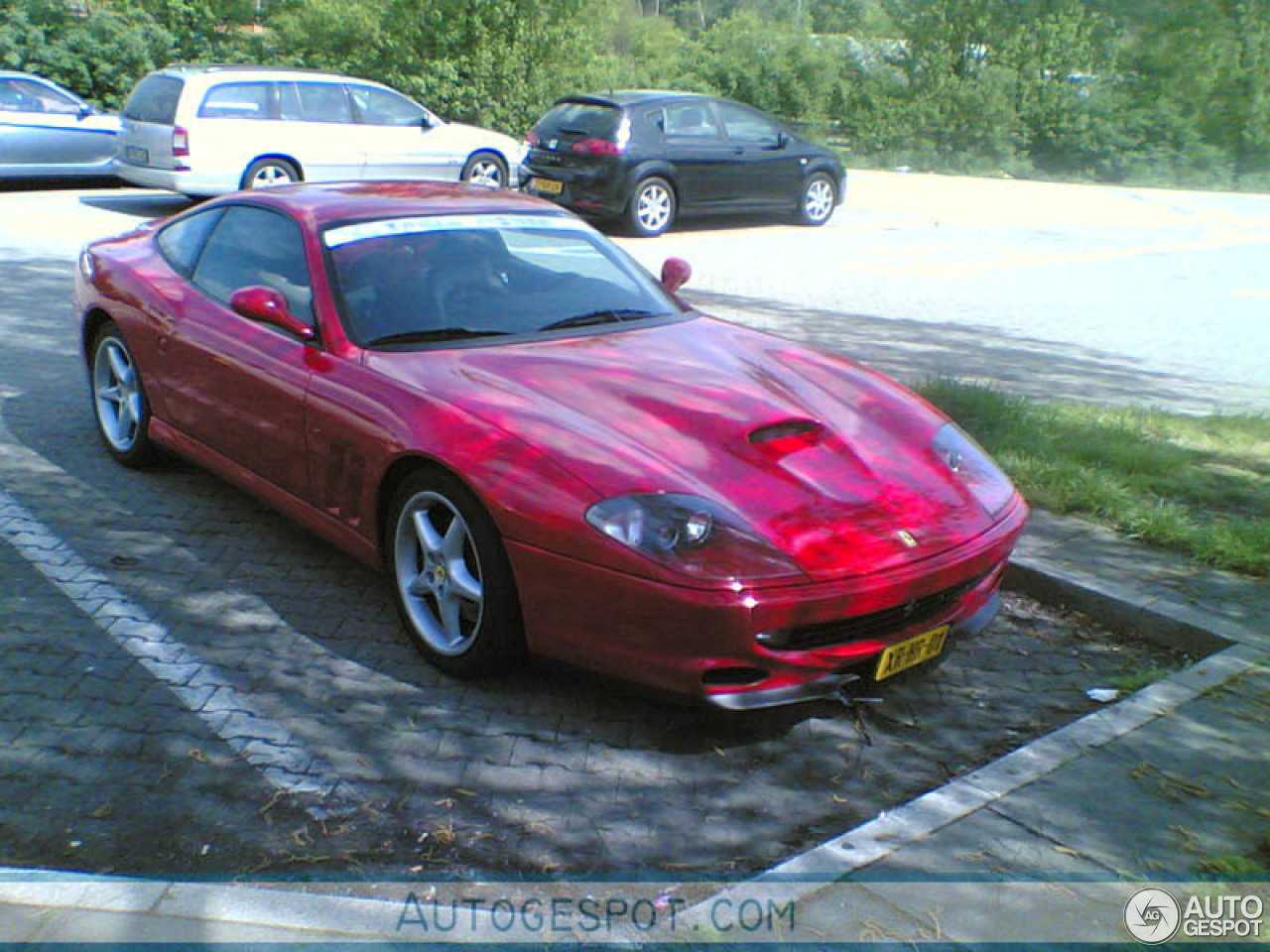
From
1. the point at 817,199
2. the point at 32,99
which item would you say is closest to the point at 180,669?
the point at 817,199

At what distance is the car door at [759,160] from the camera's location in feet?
52.0

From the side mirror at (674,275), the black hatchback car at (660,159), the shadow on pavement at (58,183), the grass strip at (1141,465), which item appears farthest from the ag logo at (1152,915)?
the shadow on pavement at (58,183)

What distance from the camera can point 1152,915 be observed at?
2.88 meters

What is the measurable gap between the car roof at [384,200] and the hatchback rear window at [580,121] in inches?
A: 368

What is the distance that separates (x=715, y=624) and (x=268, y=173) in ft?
41.3

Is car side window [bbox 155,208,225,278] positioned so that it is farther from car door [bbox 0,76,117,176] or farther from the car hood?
car door [bbox 0,76,117,176]

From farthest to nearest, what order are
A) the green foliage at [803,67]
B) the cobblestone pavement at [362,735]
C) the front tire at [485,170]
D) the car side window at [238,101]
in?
the green foliage at [803,67]
the front tire at [485,170]
the car side window at [238,101]
the cobblestone pavement at [362,735]

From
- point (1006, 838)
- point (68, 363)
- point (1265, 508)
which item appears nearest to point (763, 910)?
point (1006, 838)

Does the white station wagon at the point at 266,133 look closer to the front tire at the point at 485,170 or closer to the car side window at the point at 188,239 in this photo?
the front tire at the point at 485,170

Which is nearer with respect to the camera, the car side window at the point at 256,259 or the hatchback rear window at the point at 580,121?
the car side window at the point at 256,259

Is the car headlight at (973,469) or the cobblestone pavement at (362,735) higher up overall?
the car headlight at (973,469)

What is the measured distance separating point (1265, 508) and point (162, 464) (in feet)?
16.9

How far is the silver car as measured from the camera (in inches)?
618

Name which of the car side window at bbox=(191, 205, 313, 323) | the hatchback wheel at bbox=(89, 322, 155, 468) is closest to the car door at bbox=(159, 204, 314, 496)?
the car side window at bbox=(191, 205, 313, 323)
